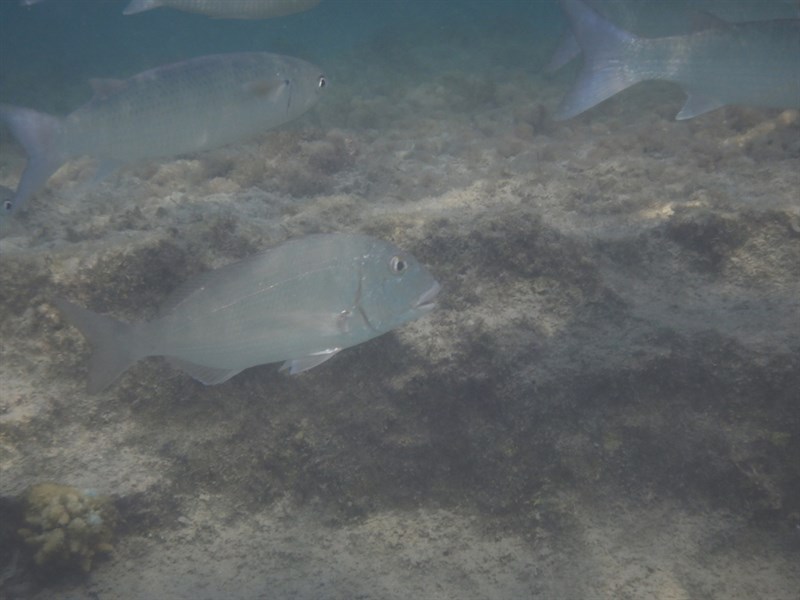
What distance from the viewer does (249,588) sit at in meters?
3.15

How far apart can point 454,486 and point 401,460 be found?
41cm

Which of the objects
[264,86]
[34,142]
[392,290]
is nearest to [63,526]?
[392,290]

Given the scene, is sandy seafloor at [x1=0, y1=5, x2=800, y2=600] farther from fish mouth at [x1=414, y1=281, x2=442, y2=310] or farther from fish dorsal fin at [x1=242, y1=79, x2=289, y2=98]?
fish dorsal fin at [x1=242, y1=79, x2=289, y2=98]

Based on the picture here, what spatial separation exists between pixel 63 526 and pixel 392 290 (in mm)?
2496

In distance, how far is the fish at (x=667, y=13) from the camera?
22.8ft

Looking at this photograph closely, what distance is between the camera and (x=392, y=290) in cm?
286

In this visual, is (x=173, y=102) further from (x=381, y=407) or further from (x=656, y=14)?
(x=656, y=14)

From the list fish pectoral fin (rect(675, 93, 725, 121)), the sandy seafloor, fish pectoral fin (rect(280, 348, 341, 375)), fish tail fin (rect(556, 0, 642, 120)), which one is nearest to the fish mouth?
fish pectoral fin (rect(280, 348, 341, 375))

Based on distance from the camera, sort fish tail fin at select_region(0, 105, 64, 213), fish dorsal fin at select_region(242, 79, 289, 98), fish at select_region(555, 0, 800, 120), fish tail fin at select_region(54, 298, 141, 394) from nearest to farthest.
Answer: fish tail fin at select_region(54, 298, 141, 394), fish tail fin at select_region(0, 105, 64, 213), fish dorsal fin at select_region(242, 79, 289, 98), fish at select_region(555, 0, 800, 120)

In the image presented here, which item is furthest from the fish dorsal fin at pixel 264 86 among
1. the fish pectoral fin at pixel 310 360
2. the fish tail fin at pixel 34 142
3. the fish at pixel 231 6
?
the fish pectoral fin at pixel 310 360

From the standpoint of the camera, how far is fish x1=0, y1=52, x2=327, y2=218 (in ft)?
12.8

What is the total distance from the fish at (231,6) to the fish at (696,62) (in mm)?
2795

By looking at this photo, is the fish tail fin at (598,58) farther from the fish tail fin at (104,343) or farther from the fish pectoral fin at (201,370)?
the fish tail fin at (104,343)

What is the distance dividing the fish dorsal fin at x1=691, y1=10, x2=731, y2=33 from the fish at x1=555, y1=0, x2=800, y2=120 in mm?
12
